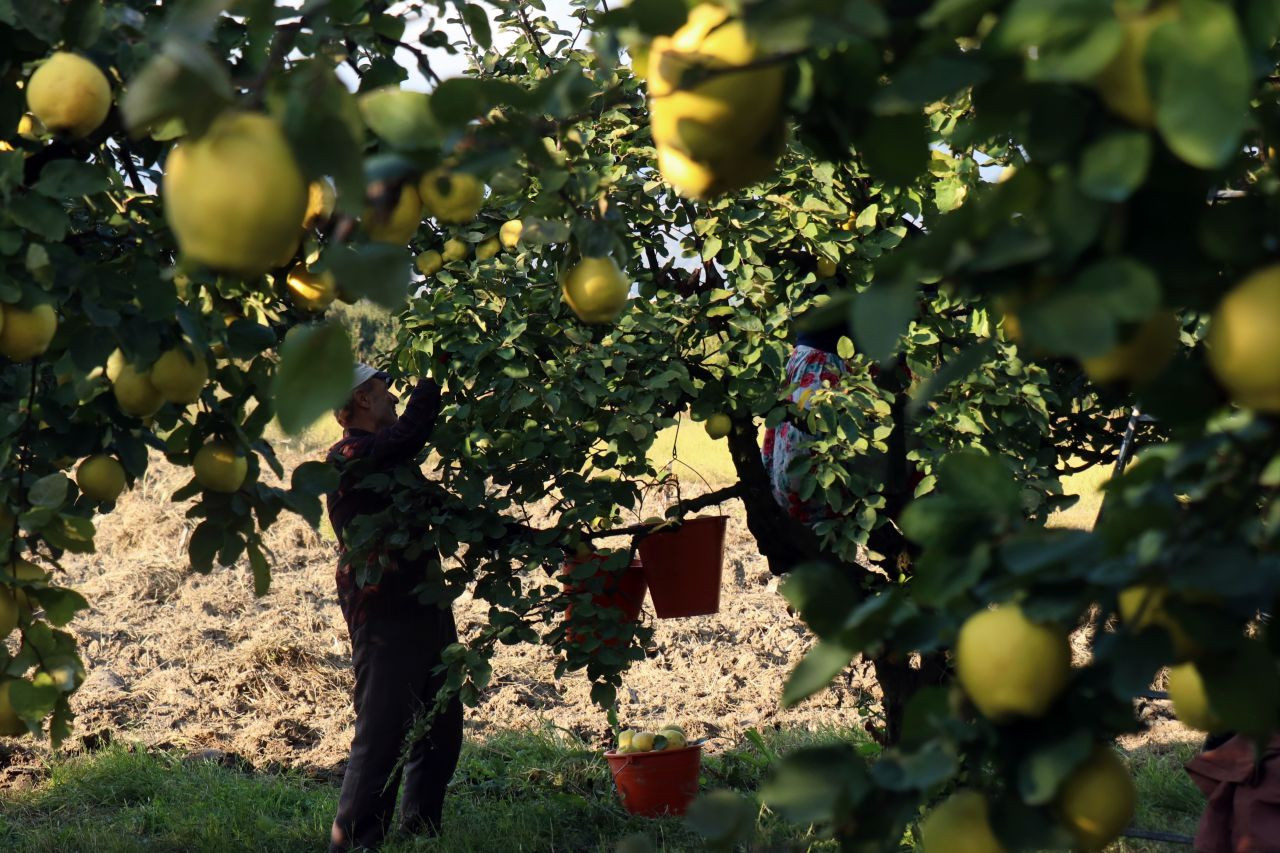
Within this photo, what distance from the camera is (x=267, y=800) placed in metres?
4.21

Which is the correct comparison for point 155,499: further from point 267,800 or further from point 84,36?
point 84,36

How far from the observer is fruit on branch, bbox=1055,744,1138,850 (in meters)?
0.75

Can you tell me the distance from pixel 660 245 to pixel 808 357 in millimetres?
502

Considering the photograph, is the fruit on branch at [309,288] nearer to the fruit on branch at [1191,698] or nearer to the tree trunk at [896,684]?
the fruit on branch at [1191,698]

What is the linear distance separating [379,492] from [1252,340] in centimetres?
277

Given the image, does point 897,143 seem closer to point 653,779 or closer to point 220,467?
point 220,467

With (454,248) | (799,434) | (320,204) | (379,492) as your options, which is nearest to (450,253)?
(454,248)

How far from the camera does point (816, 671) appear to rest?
0.79m

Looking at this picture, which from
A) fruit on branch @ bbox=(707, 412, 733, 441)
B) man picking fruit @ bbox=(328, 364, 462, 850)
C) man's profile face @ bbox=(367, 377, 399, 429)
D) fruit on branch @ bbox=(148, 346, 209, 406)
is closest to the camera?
fruit on branch @ bbox=(148, 346, 209, 406)

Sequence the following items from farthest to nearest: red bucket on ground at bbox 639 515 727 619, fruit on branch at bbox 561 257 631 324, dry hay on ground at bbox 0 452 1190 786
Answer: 1. dry hay on ground at bbox 0 452 1190 786
2. red bucket on ground at bbox 639 515 727 619
3. fruit on branch at bbox 561 257 631 324

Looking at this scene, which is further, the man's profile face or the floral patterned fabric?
the man's profile face

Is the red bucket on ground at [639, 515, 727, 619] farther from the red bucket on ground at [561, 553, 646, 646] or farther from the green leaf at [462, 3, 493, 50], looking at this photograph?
the green leaf at [462, 3, 493, 50]

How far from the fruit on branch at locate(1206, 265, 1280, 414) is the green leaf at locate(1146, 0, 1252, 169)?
89 mm

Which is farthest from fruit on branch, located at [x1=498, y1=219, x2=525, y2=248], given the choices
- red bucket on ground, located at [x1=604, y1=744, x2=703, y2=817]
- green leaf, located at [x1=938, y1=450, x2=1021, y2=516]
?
red bucket on ground, located at [x1=604, y1=744, x2=703, y2=817]
